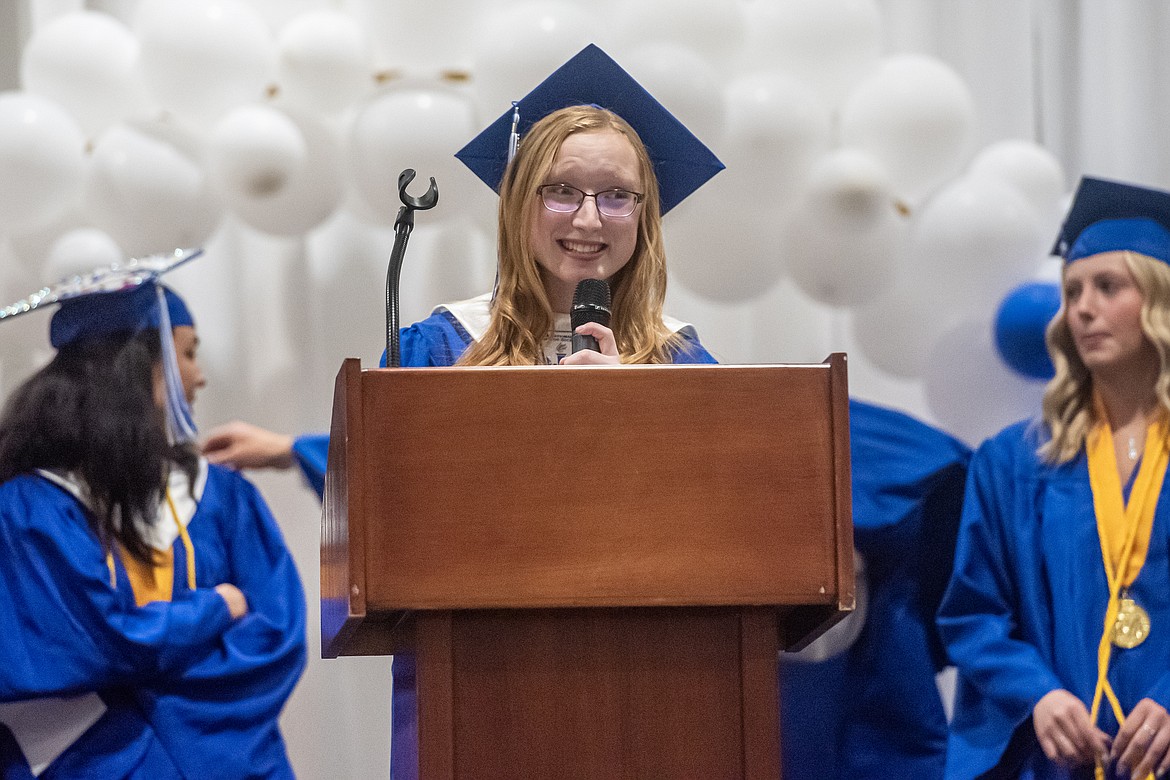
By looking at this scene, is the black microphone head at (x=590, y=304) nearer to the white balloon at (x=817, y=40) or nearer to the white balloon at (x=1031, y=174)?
the white balloon at (x=817, y=40)

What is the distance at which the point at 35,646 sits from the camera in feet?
11.0

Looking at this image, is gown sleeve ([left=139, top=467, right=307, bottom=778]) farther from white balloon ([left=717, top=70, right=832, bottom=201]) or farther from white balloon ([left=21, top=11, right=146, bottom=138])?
white balloon ([left=717, top=70, right=832, bottom=201])

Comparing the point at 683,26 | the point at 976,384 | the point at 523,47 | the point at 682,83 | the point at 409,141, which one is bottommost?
the point at 976,384

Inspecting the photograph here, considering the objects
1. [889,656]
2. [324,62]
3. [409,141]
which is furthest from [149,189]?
[889,656]

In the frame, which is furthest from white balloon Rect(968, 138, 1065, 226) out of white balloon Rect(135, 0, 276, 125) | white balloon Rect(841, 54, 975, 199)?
white balloon Rect(135, 0, 276, 125)

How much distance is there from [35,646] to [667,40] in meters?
2.23

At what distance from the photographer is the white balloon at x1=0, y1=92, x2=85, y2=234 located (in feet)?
11.9

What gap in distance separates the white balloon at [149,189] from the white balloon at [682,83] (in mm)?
1211

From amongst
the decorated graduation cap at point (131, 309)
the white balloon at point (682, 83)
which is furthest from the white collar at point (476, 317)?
the decorated graduation cap at point (131, 309)

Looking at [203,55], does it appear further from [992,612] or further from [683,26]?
[992,612]

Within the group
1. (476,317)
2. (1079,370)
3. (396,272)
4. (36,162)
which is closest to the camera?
(396,272)

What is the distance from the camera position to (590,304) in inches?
77.8

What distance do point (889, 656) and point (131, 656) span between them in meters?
1.95

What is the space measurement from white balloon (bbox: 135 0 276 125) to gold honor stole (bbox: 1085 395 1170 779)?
7.98 ft
